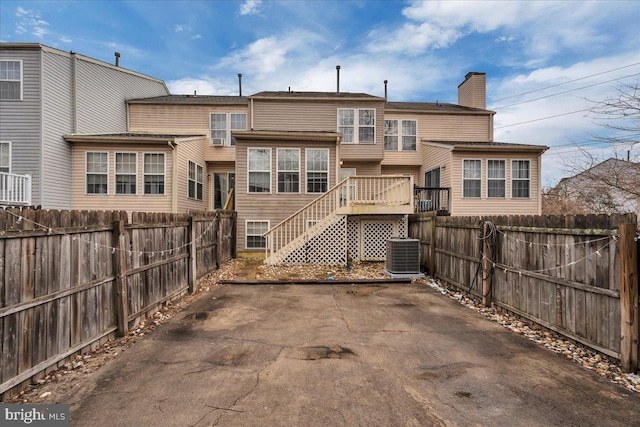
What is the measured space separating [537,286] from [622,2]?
9.52 m

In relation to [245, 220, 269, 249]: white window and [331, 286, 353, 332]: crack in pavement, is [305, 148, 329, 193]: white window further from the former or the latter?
[331, 286, 353, 332]: crack in pavement

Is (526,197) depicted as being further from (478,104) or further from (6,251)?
(6,251)

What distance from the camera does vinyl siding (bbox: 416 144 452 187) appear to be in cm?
1424

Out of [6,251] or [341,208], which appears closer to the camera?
[6,251]

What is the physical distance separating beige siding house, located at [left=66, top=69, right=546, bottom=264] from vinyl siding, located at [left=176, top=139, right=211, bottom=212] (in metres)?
0.05

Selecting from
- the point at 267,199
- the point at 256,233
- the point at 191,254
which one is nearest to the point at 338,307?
the point at 191,254

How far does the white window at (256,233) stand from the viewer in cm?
1256

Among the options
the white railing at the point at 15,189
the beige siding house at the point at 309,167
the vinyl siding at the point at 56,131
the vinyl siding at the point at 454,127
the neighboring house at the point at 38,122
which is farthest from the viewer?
the vinyl siding at the point at 454,127

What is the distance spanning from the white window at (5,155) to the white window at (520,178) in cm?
2122

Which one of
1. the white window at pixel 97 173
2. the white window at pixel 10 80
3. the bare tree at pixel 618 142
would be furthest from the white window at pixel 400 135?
the white window at pixel 10 80

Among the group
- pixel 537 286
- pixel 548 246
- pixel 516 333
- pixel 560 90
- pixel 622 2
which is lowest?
pixel 516 333

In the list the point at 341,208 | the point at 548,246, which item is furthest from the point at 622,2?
the point at 341,208

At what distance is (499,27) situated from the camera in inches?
634

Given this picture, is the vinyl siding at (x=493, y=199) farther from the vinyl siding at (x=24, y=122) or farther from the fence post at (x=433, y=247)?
the vinyl siding at (x=24, y=122)
